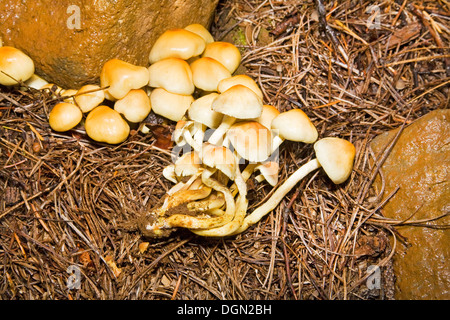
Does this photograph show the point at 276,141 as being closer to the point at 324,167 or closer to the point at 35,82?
the point at 324,167

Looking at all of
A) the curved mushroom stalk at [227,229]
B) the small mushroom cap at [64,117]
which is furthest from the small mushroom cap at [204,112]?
the small mushroom cap at [64,117]

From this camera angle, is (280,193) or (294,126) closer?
(294,126)

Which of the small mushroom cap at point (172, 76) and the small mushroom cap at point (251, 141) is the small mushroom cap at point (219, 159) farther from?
the small mushroom cap at point (172, 76)

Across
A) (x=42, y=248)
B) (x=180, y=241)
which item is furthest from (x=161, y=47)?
(x=42, y=248)

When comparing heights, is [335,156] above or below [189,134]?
below

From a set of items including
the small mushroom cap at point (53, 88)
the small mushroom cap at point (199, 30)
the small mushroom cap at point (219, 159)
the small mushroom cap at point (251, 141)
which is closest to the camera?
the small mushroom cap at point (219, 159)

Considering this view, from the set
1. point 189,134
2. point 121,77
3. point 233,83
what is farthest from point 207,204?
point 121,77

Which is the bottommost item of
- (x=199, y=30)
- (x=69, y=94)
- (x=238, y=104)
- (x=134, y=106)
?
(x=238, y=104)

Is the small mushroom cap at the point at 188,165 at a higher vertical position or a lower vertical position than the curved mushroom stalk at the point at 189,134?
lower
